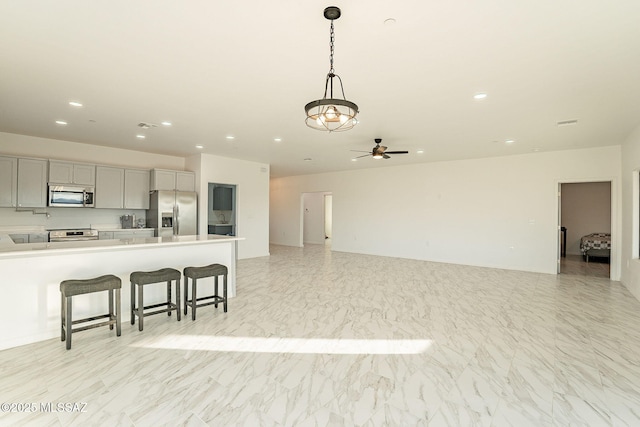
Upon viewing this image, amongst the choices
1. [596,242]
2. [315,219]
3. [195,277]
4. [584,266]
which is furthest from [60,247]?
[596,242]

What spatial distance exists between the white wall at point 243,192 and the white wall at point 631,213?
769 cm

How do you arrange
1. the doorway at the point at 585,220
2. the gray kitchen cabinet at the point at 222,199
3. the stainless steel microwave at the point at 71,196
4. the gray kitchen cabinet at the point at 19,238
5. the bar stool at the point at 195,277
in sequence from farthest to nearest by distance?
1. the doorway at the point at 585,220
2. the gray kitchen cabinet at the point at 222,199
3. the stainless steel microwave at the point at 71,196
4. the gray kitchen cabinet at the point at 19,238
5. the bar stool at the point at 195,277

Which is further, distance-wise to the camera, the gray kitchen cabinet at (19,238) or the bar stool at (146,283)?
the gray kitchen cabinet at (19,238)

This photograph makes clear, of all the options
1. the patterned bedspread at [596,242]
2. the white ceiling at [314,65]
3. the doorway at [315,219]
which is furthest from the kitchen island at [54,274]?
the patterned bedspread at [596,242]

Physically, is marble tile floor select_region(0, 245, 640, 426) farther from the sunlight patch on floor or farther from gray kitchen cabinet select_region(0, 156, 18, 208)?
gray kitchen cabinet select_region(0, 156, 18, 208)

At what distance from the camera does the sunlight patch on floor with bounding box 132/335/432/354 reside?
2990 millimetres

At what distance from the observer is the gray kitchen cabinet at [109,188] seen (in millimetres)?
6379

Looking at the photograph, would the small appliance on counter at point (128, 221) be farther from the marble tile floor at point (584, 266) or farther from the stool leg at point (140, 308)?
the marble tile floor at point (584, 266)

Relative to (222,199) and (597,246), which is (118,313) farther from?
(597,246)

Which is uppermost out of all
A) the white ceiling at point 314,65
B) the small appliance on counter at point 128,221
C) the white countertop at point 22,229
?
the white ceiling at point 314,65

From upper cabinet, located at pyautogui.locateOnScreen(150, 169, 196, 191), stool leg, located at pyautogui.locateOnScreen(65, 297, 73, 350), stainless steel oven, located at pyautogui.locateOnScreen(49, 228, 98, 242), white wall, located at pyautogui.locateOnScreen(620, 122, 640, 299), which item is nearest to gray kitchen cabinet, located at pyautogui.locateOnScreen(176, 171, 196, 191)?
upper cabinet, located at pyautogui.locateOnScreen(150, 169, 196, 191)

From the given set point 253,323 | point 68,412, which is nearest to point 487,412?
point 253,323

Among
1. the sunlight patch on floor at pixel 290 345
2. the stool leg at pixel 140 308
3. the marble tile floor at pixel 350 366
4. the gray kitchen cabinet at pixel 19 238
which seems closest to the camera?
the marble tile floor at pixel 350 366

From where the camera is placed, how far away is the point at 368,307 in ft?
14.3
